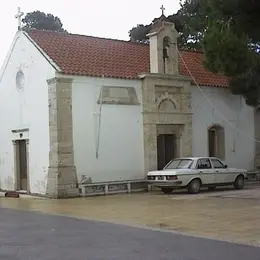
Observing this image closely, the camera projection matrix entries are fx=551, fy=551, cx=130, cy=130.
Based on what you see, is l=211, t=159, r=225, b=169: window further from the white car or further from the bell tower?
the bell tower

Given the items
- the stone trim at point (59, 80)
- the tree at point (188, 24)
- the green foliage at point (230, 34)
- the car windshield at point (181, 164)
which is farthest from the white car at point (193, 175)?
the tree at point (188, 24)

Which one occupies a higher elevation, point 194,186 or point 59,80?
point 59,80

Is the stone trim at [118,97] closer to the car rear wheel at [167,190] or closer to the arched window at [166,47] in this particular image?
the arched window at [166,47]

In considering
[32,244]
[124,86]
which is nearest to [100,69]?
[124,86]

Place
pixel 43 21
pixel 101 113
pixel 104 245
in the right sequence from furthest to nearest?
pixel 43 21 < pixel 101 113 < pixel 104 245

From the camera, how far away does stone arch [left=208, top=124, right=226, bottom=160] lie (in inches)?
1127

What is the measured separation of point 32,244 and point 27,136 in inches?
607

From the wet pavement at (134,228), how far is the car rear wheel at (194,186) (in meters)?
1.10

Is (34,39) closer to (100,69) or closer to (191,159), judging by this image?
(100,69)

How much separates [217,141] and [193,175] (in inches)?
259

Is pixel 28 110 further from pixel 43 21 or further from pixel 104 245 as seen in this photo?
pixel 43 21

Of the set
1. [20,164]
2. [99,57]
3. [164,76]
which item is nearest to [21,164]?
[20,164]

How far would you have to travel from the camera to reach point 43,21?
5900 centimetres

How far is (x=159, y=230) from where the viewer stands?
12.6 metres
